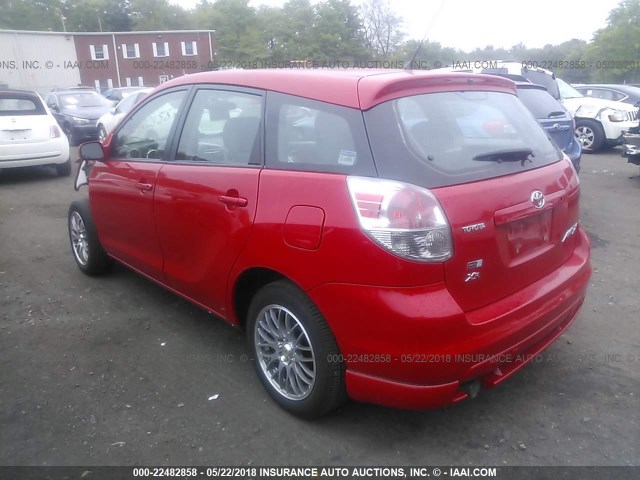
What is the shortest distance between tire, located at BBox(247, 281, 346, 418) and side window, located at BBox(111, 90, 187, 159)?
1.44 metres

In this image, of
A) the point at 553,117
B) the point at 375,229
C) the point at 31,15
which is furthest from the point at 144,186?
the point at 31,15

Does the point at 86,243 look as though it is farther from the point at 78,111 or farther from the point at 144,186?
the point at 78,111

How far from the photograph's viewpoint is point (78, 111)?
1577 cm

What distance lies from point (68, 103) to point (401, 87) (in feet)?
53.0

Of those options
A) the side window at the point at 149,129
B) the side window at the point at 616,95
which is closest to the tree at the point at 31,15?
the side window at the point at 616,95

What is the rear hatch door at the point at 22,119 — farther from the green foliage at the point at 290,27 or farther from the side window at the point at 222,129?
the green foliage at the point at 290,27

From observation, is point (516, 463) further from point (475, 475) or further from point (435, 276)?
point (435, 276)

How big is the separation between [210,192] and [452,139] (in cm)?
137

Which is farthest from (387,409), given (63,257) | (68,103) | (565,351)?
(68,103)

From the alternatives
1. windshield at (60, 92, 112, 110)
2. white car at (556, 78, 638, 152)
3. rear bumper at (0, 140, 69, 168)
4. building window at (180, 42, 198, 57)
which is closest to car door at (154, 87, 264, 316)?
rear bumper at (0, 140, 69, 168)

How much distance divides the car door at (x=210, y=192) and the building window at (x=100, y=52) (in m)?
58.0

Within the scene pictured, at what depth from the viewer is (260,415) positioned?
295 centimetres

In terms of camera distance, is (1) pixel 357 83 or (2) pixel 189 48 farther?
(2) pixel 189 48

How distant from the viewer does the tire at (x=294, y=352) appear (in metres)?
2.62
